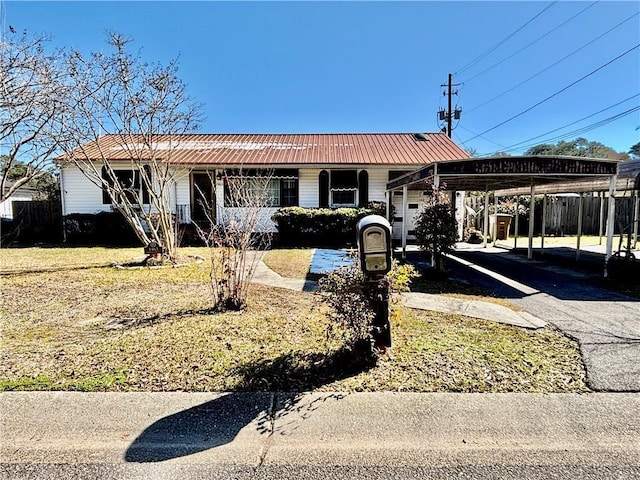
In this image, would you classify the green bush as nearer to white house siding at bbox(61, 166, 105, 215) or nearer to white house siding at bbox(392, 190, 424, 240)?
white house siding at bbox(392, 190, 424, 240)

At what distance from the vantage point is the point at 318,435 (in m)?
2.66

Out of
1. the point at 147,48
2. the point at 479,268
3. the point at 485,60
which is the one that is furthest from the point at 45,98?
the point at 485,60

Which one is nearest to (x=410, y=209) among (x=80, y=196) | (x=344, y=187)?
(x=344, y=187)

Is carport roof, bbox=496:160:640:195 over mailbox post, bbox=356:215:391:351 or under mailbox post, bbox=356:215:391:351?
over

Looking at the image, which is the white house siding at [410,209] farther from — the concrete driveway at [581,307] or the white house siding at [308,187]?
the concrete driveway at [581,307]

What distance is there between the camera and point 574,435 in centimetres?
266

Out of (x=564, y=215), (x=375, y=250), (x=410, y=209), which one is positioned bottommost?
(x=375, y=250)

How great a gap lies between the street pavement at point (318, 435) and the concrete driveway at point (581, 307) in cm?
64

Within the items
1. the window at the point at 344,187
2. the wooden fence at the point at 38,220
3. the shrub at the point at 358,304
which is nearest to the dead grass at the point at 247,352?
the shrub at the point at 358,304

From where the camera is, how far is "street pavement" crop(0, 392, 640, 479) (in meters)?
2.34

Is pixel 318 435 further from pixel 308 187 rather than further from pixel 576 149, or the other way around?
pixel 576 149

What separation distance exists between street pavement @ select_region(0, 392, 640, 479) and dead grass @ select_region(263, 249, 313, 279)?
5378mm

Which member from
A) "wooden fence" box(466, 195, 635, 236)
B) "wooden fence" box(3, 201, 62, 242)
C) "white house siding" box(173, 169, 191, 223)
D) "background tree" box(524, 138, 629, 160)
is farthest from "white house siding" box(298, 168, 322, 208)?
"background tree" box(524, 138, 629, 160)

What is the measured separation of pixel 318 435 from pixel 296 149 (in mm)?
16106
